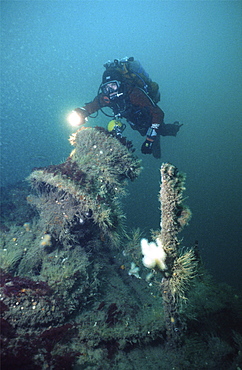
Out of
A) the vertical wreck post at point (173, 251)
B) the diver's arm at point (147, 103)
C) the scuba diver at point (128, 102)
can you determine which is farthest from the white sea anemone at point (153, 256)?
the diver's arm at point (147, 103)

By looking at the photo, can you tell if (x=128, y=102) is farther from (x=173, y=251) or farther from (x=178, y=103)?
(x=178, y=103)

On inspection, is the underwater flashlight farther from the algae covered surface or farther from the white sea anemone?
the white sea anemone

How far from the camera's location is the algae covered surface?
2504 mm

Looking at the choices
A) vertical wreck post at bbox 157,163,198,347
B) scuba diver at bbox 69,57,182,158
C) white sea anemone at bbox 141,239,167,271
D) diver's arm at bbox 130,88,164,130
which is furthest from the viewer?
diver's arm at bbox 130,88,164,130

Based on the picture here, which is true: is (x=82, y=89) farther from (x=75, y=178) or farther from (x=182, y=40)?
(x=75, y=178)

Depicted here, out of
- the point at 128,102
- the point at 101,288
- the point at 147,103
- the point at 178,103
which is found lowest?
the point at 101,288

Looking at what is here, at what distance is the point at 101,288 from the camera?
12.5ft

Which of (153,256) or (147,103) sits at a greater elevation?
(147,103)

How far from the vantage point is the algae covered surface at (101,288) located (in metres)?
2.50

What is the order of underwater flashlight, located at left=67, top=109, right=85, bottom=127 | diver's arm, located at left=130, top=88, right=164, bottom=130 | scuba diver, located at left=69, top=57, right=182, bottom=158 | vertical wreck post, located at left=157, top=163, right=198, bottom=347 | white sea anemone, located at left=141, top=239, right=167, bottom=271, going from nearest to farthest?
1. vertical wreck post, located at left=157, top=163, right=198, bottom=347
2. white sea anemone, located at left=141, top=239, right=167, bottom=271
3. underwater flashlight, located at left=67, top=109, right=85, bottom=127
4. scuba diver, located at left=69, top=57, right=182, bottom=158
5. diver's arm, located at left=130, top=88, right=164, bottom=130

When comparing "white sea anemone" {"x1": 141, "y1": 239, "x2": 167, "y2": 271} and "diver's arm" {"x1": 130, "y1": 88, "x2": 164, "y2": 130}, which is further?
"diver's arm" {"x1": 130, "y1": 88, "x2": 164, "y2": 130}

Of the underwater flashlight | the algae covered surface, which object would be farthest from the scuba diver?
the algae covered surface

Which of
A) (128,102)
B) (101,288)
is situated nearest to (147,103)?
(128,102)

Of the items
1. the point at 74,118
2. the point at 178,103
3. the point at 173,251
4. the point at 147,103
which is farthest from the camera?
the point at 178,103
